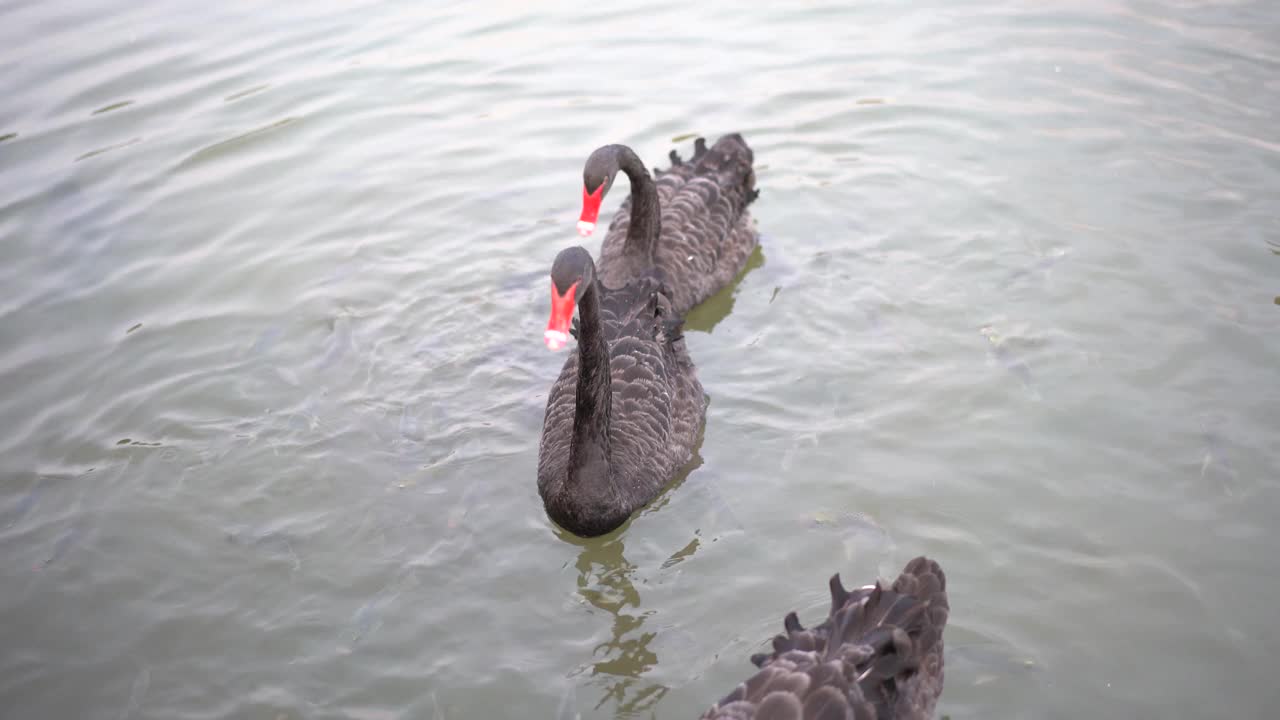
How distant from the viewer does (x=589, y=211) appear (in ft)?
19.0

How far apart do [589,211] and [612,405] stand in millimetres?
1175

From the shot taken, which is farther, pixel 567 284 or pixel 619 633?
pixel 619 633

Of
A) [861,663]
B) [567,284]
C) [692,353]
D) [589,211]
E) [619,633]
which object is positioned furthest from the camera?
[692,353]

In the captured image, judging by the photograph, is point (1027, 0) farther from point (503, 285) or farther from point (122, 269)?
point (122, 269)

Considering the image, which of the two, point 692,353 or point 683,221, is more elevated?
point 683,221

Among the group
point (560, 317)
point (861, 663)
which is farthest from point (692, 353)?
point (861, 663)

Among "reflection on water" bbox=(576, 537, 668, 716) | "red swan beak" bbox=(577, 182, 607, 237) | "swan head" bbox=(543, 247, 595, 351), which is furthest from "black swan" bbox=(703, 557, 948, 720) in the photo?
"red swan beak" bbox=(577, 182, 607, 237)

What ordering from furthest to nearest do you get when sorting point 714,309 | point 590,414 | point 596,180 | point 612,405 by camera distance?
point 714,309 < point 596,180 < point 612,405 < point 590,414

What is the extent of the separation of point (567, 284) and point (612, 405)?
3.87 ft

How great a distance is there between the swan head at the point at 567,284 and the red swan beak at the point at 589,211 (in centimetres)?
104

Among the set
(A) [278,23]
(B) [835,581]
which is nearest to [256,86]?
(A) [278,23]

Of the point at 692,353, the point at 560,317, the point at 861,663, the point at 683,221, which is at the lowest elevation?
the point at 692,353

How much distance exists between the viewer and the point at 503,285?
23.5 feet

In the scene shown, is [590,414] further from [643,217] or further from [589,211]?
[643,217]
